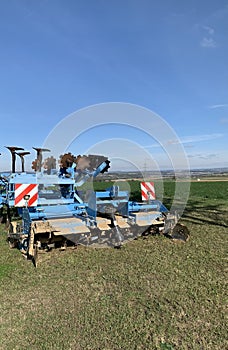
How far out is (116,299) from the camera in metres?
4.21

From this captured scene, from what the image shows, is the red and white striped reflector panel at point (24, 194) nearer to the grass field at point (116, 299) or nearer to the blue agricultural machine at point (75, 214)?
the blue agricultural machine at point (75, 214)

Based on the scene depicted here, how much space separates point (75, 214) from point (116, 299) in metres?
3.43

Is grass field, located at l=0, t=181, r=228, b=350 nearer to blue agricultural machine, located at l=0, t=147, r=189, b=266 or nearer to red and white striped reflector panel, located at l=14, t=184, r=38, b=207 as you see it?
blue agricultural machine, located at l=0, t=147, r=189, b=266

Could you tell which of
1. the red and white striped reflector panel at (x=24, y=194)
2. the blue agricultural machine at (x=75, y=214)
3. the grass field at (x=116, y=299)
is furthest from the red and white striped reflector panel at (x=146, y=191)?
the red and white striped reflector panel at (x=24, y=194)

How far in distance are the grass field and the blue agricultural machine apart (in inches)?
14.3

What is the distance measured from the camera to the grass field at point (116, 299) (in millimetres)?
3256

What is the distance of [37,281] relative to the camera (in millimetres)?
4910

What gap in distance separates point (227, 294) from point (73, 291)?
250 cm

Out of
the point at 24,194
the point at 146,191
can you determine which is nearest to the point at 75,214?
the point at 24,194

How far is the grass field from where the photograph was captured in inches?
128

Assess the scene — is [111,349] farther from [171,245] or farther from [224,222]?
[224,222]

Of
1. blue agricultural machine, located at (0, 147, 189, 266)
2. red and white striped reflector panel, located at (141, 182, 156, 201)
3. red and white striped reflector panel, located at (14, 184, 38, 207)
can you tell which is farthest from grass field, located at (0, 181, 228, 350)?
red and white striped reflector panel, located at (141, 182, 156, 201)

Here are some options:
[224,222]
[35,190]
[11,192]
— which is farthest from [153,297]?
[224,222]

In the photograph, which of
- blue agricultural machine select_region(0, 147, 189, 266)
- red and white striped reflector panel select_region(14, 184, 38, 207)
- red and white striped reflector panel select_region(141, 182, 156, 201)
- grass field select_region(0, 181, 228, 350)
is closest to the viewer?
grass field select_region(0, 181, 228, 350)
